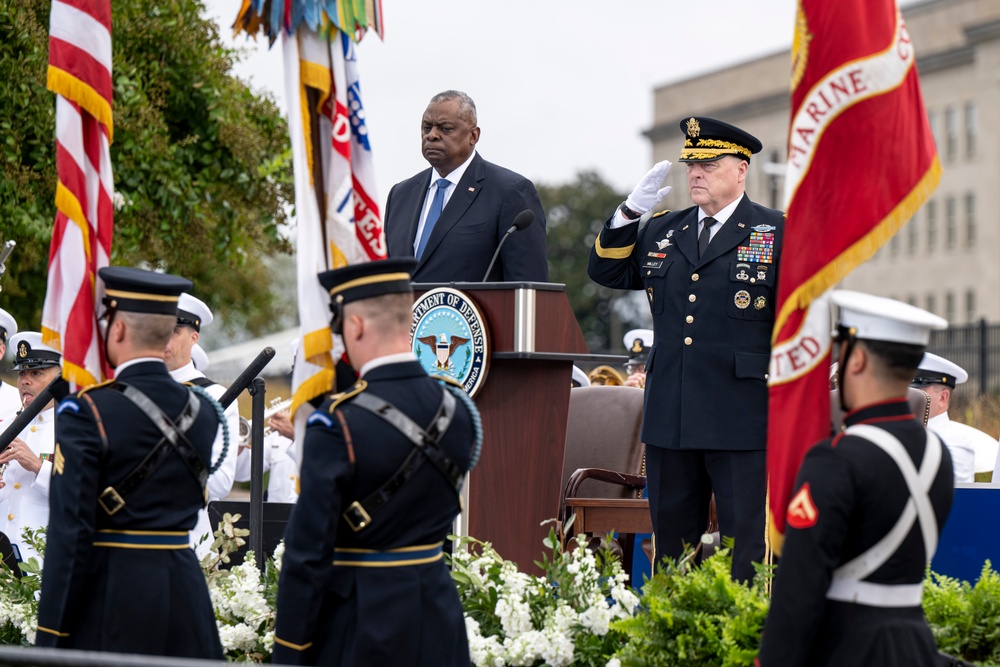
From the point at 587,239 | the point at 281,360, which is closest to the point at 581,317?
the point at 587,239

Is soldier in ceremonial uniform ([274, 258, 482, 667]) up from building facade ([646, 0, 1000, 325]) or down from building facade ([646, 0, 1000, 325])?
down

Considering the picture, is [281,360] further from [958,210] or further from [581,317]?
[958,210]

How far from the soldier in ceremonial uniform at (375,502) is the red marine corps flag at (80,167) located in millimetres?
1223

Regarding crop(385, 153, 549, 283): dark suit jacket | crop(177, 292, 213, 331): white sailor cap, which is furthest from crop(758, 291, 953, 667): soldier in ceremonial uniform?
crop(177, 292, 213, 331): white sailor cap

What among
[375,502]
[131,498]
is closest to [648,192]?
[375,502]

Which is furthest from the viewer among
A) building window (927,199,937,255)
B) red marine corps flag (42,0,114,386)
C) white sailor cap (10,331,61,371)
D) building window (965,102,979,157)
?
building window (927,199,937,255)

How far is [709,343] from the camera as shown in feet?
20.7

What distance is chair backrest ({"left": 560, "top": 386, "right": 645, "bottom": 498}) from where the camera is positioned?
342 inches

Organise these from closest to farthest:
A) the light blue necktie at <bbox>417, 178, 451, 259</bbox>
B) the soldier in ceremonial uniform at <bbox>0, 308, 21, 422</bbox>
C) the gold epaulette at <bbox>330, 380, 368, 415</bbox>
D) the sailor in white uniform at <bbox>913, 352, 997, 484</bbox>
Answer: the gold epaulette at <bbox>330, 380, 368, 415</bbox>
the light blue necktie at <bbox>417, 178, 451, 259</bbox>
the sailor in white uniform at <bbox>913, 352, 997, 484</bbox>
the soldier in ceremonial uniform at <bbox>0, 308, 21, 422</bbox>

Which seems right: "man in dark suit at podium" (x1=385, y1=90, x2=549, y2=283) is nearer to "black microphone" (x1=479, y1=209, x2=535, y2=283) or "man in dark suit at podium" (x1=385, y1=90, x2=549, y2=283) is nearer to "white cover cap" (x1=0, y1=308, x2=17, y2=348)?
"black microphone" (x1=479, y1=209, x2=535, y2=283)

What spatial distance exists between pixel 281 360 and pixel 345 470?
25.3 m

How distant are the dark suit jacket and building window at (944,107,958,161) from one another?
146 feet

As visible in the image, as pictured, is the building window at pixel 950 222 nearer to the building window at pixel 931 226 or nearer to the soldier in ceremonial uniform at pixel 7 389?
the building window at pixel 931 226

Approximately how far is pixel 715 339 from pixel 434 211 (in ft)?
→ 5.10
